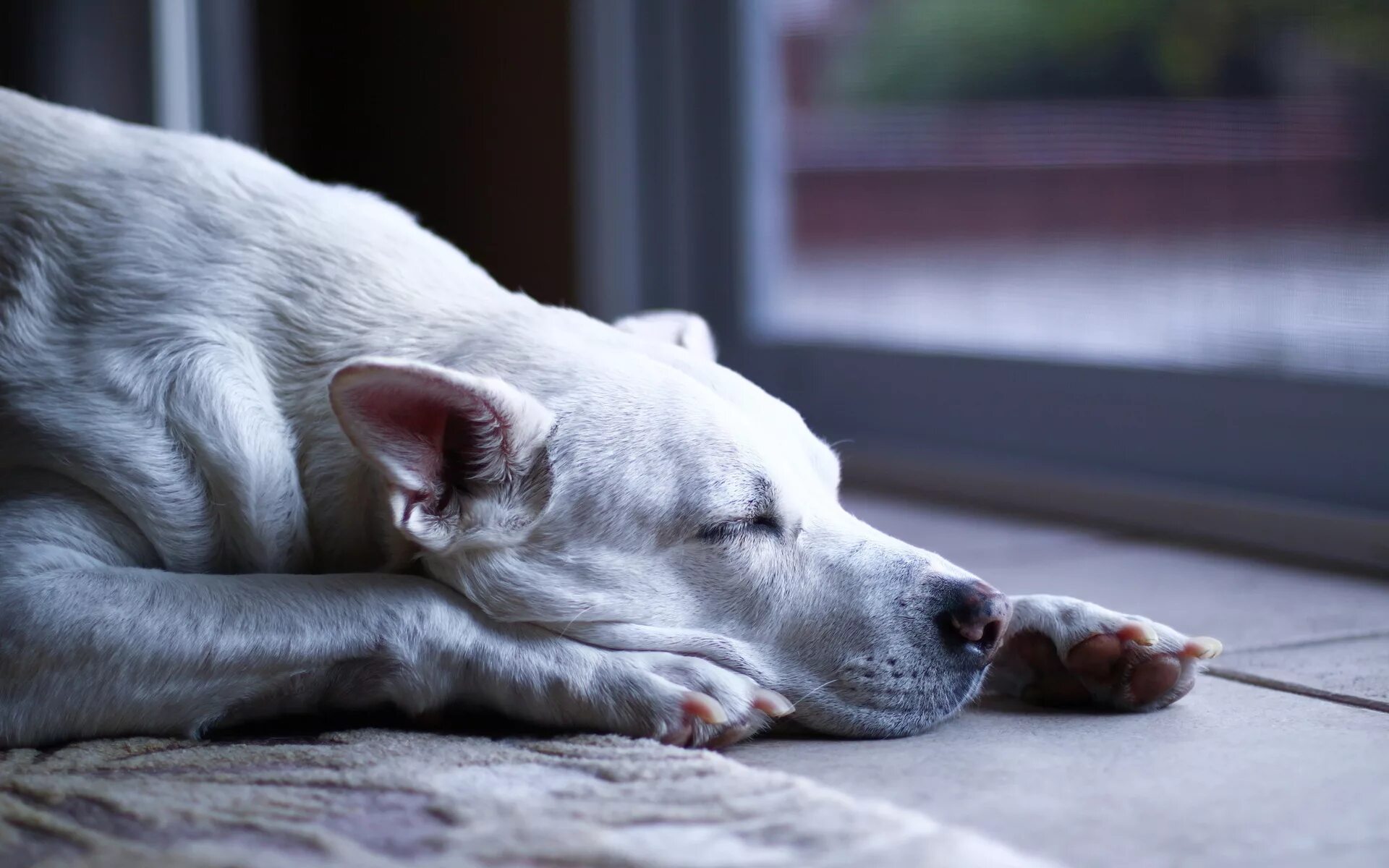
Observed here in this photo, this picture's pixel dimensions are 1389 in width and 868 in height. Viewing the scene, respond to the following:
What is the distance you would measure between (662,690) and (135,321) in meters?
0.83

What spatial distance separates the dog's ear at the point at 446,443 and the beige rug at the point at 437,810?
26 cm

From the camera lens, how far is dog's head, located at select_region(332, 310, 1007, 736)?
1.73 metres

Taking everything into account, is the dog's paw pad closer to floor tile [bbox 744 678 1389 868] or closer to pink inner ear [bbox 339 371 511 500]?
floor tile [bbox 744 678 1389 868]

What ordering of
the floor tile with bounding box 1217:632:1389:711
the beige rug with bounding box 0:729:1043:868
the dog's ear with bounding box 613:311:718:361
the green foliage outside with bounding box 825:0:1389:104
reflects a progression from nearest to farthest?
the beige rug with bounding box 0:729:1043:868 → the floor tile with bounding box 1217:632:1389:711 → the dog's ear with bounding box 613:311:718:361 → the green foliage outside with bounding box 825:0:1389:104

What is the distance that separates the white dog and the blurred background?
1.39 meters

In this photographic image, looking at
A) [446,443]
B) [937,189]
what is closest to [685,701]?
[446,443]

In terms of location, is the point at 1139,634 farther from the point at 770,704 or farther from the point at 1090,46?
the point at 1090,46

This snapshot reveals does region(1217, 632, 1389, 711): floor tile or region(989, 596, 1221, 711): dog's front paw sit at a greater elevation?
region(989, 596, 1221, 711): dog's front paw

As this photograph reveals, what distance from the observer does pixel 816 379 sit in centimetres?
431

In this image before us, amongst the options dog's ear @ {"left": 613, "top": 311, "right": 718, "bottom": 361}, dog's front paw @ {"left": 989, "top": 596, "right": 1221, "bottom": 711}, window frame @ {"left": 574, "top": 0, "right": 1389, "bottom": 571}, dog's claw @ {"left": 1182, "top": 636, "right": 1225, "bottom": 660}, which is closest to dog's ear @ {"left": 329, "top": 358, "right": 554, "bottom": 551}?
dog's ear @ {"left": 613, "top": 311, "right": 718, "bottom": 361}

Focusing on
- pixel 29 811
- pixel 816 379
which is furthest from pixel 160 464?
pixel 816 379

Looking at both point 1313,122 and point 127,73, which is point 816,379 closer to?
point 1313,122

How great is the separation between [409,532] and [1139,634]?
87 centimetres

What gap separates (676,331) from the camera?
2.31m
